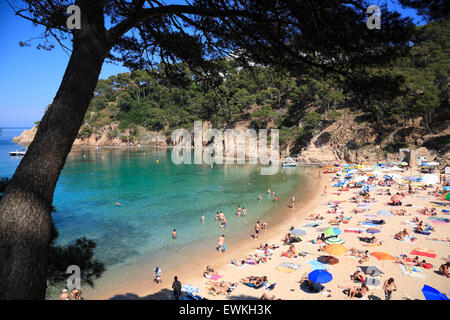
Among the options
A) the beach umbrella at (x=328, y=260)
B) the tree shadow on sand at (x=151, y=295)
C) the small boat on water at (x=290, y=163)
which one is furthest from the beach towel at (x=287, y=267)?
the small boat on water at (x=290, y=163)

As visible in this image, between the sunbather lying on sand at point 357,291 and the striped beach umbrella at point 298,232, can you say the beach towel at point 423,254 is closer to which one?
the sunbather lying on sand at point 357,291

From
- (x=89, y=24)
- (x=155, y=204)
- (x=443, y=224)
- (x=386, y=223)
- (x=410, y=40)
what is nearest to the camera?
(x=89, y=24)

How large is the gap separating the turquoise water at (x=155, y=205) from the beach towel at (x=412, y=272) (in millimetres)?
8682

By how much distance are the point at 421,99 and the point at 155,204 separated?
2984 centimetres

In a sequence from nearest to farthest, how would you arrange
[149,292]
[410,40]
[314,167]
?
[410,40]
[149,292]
[314,167]

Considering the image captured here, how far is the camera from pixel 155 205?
22938 millimetres

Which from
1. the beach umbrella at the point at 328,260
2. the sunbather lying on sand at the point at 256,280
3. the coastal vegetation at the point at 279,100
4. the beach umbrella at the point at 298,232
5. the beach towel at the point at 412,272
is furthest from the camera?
the beach umbrella at the point at 298,232

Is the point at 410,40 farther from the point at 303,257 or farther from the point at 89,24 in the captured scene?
the point at 303,257

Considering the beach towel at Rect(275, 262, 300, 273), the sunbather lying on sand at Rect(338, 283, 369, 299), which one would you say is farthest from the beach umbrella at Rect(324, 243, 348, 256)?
the sunbather lying on sand at Rect(338, 283, 369, 299)

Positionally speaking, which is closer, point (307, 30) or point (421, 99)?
point (307, 30)

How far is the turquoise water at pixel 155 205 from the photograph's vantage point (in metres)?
15.4

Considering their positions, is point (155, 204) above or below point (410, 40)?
below

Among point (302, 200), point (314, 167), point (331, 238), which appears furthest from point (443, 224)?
point (314, 167)

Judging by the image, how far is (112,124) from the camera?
3265 inches
